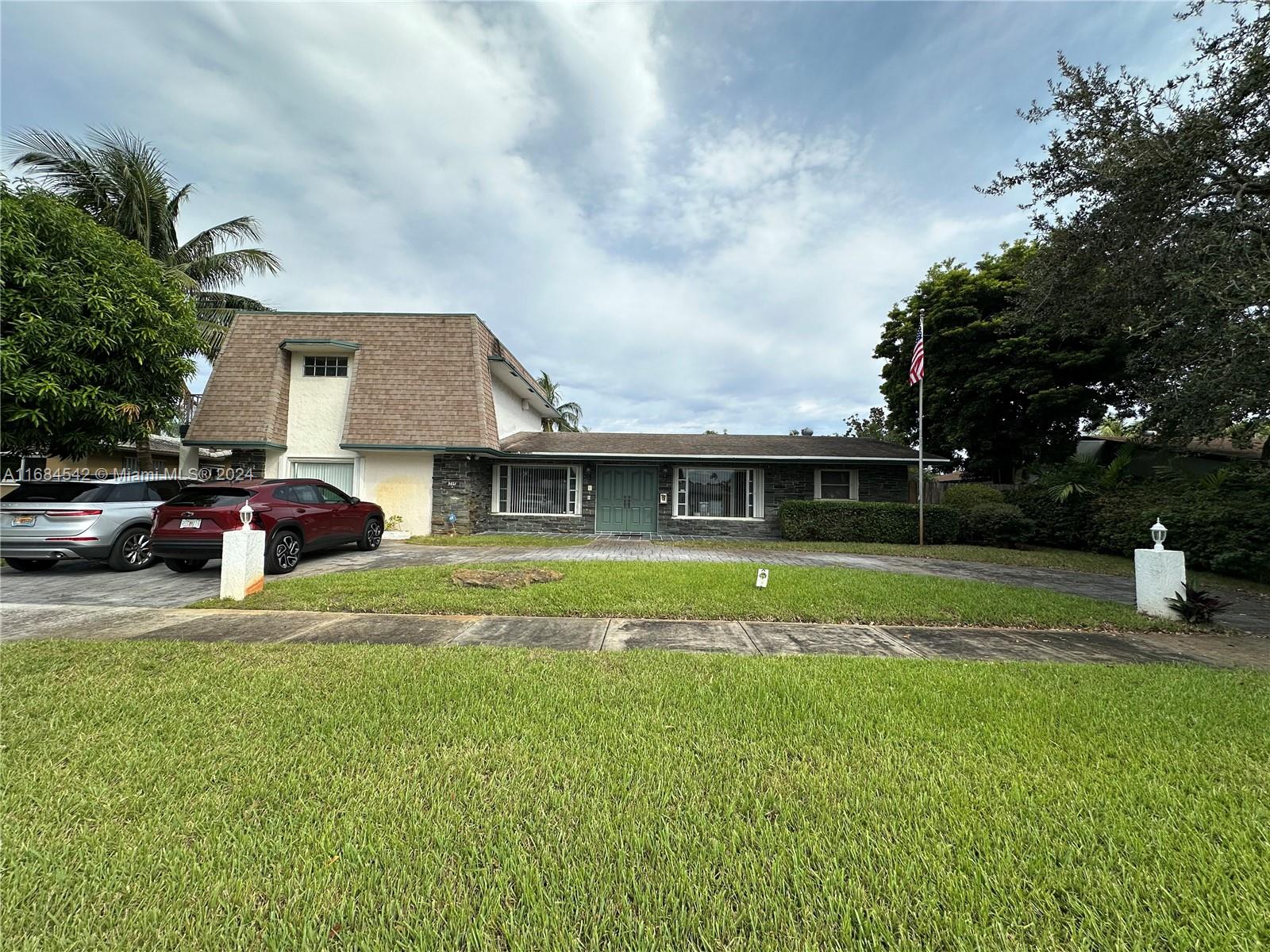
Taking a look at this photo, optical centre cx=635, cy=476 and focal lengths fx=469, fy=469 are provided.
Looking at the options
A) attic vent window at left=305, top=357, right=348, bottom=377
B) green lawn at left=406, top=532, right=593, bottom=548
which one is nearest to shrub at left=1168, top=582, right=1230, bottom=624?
green lawn at left=406, top=532, right=593, bottom=548

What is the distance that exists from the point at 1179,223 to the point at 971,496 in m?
9.20

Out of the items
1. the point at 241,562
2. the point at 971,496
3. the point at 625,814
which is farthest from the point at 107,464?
the point at 971,496

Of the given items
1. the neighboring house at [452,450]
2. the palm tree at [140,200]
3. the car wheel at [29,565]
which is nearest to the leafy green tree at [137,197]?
the palm tree at [140,200]

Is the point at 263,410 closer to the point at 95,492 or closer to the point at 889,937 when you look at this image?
the point at 95,492

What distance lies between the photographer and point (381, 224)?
Result: 1282 cm

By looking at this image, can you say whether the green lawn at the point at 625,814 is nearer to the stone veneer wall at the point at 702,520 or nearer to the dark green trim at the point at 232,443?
the stone veneer wall at the point at 702,520

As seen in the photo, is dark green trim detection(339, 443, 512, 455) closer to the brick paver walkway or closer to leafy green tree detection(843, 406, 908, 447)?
the brick paver walkway

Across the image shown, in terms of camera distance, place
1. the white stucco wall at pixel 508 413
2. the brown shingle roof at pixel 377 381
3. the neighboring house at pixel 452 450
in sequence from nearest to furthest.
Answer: the brown shingle roof at pixel 377 381 → the neighboring house at pixel 452 450 → the white stucco wall at pixel 508 413

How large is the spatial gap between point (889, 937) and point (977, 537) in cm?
1405

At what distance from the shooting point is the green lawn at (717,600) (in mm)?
5312

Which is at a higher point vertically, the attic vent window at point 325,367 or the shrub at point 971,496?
the attic vent window at point 325,367

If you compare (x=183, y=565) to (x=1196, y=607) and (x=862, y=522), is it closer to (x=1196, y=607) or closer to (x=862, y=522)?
(x=1196, y=607)

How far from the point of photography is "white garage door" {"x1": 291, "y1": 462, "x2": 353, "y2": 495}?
531 inches

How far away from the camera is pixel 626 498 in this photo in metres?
15.0
